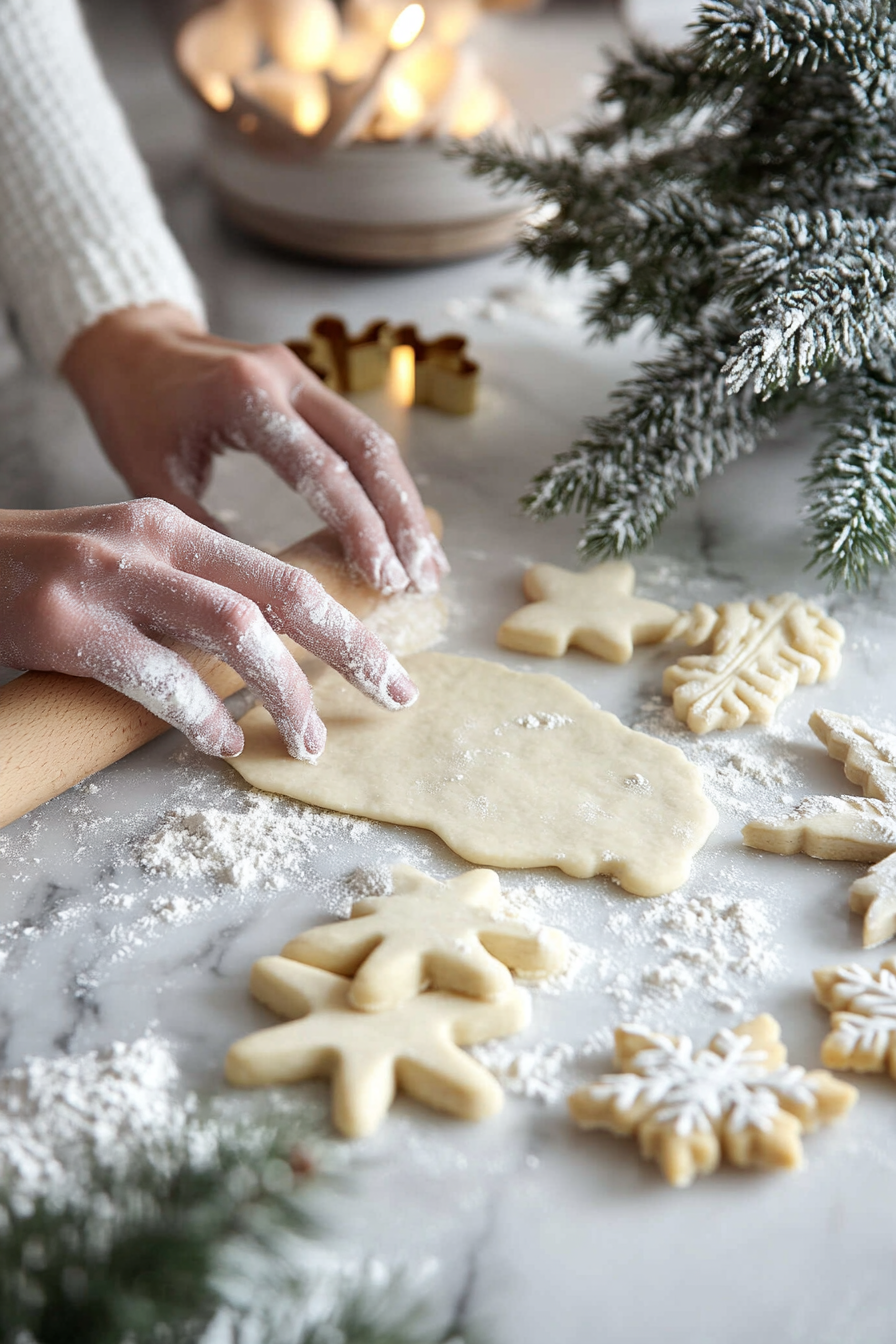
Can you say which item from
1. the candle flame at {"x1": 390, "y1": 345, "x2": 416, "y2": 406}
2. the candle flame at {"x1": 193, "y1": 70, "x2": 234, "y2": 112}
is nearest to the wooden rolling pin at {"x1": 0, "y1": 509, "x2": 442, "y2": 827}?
the candle flame at {"x1": 390, "y1": 345, "x2": 416, "y2": 406}

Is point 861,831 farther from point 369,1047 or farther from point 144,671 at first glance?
point 144,671

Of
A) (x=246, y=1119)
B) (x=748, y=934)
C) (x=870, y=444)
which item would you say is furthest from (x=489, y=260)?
(x=246, y=1119)

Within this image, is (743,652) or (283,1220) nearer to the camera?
(283,1220)

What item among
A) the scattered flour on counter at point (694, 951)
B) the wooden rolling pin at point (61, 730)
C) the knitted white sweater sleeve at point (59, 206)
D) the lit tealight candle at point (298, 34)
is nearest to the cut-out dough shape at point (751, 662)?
the scattered flour on counter at point (694, 951)

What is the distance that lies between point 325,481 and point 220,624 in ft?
0.81

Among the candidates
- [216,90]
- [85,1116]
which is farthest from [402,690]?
[216,90]

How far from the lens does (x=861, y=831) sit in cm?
92

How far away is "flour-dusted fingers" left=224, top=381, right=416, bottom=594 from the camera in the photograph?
3.66 ft

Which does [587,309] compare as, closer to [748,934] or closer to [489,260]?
[489,260]

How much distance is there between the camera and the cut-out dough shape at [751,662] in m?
1.05

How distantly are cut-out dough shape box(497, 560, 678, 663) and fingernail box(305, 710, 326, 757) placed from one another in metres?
0.24

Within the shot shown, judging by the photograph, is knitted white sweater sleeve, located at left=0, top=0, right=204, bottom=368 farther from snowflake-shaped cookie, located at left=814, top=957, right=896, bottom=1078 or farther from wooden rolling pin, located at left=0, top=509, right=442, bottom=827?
snowflake-shaped cookie, located at left=814, top=957, right=896, bottom=1078

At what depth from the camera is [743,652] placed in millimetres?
1108

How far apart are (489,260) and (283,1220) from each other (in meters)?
1.60
